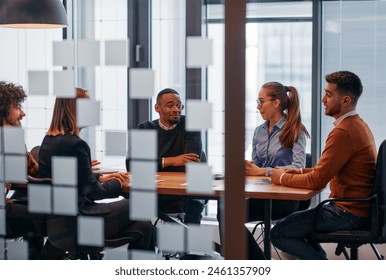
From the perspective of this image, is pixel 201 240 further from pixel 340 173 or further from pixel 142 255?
pixel 340 173

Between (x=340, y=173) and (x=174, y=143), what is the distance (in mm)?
1145

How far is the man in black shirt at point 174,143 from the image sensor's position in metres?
4.35

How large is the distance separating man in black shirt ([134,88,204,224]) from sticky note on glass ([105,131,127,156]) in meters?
0.17

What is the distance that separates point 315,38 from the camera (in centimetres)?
550

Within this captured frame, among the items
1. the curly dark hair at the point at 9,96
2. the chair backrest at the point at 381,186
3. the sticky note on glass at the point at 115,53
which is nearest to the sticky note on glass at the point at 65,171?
the curly dark hair at the point at 9,96

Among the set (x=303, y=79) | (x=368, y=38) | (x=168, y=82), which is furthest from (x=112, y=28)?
(x=368, y=38)

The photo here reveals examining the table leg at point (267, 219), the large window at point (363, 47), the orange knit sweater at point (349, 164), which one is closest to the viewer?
the orange knit sweater at point (349, 164)

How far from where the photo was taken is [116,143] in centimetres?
434

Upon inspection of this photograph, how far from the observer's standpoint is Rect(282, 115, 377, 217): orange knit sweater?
359 cm

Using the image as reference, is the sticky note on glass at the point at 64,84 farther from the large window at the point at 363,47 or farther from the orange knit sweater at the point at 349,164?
the large window at the point at 363,47

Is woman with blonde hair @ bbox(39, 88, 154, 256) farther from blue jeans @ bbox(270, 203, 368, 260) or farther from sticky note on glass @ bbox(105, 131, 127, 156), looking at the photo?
blue jeans @ bbox(270, 203, 368, 260)

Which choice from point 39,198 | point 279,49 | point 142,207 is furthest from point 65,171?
point 279,49

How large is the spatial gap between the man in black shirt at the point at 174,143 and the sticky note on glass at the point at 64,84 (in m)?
0.70
